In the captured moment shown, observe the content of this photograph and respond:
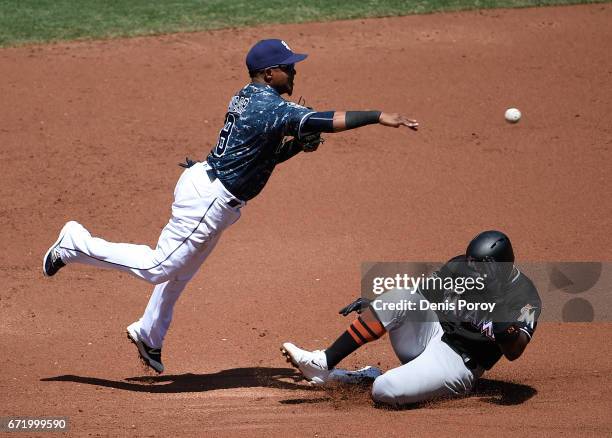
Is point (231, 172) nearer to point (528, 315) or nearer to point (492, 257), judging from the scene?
point (492, 257)

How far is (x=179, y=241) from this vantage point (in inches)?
252

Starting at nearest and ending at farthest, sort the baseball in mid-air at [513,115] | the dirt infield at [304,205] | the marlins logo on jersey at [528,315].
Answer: the marlins logo on jersey at [528,315], the dirt infield at [304,205], the baseball in mid-air at [513,115]

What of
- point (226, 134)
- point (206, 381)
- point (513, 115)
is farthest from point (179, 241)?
point (513, 115)

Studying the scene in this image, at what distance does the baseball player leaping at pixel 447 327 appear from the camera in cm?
611

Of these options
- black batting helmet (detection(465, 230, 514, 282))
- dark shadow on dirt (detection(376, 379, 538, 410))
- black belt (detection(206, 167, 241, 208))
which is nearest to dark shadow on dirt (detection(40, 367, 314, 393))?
A: dark shadow on dirt (detection(376, 379, 538, 410))

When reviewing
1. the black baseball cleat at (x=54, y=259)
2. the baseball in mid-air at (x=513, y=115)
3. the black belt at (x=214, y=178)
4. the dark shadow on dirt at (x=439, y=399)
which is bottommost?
the dark shadow on dirt at (x=439, y=399)

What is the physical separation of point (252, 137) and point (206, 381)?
1.80 meters

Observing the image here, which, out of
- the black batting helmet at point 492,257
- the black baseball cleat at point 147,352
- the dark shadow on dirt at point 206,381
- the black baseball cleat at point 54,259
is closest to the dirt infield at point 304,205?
the dark shadow on dirt at point 206,381

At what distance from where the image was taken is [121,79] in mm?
11719

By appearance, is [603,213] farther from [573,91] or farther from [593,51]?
[593,51]

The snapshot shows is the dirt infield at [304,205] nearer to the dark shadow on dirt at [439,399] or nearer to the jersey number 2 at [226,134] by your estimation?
the dark shadow on dirt at [439,399]

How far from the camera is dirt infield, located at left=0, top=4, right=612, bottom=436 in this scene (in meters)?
6.30

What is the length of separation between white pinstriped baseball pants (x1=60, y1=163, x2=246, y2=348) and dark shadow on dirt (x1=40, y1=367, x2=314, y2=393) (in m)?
0.42

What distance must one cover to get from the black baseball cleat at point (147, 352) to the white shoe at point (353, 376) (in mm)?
1225
